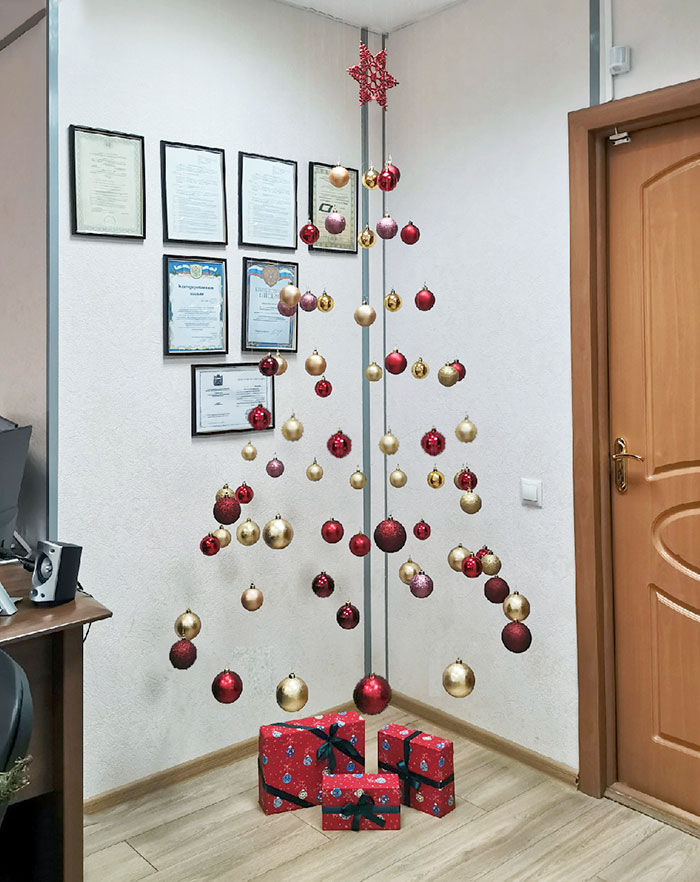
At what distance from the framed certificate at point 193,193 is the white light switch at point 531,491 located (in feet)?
4.21

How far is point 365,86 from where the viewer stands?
2.35 m

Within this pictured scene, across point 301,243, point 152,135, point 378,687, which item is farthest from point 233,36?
point 378,687

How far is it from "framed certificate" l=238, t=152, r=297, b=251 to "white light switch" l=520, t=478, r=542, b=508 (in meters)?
1.16

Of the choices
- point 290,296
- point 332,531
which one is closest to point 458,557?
point 332,531

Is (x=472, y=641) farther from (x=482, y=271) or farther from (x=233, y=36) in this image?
(x=233, y=36)

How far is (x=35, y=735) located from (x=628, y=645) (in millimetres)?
1751

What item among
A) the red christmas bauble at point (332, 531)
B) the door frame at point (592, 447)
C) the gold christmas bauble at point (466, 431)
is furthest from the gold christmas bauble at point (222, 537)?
the door frame at point (592, 447)

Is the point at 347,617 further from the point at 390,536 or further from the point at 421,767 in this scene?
the point at 421,767

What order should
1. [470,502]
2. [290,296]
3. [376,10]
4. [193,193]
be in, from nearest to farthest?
[290,296], [470,502], [193,193], [376,10]

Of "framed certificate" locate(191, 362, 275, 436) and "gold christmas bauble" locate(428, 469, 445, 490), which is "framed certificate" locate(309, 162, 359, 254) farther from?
"gold christmas bauble" locate(428, 469, 445, 490)

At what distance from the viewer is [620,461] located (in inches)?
105

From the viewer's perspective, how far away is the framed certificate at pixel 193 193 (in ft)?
8.92

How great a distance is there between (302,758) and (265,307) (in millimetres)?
1488

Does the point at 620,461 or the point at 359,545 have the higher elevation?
the point at 620,461
